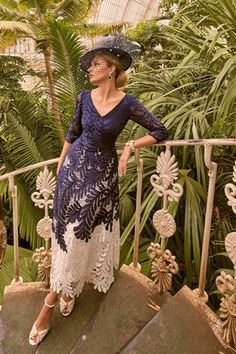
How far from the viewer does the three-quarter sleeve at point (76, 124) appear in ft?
5.91

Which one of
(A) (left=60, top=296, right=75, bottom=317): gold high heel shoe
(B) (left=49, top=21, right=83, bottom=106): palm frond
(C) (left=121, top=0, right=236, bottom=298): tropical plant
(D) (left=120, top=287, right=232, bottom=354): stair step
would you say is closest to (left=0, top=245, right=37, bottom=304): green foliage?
(C) (left=121, top=0, right=236, bottom=298): tropical plant

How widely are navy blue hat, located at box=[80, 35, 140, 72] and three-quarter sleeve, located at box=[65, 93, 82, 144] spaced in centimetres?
19

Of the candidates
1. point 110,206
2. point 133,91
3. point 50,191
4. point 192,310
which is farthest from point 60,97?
point 192,310

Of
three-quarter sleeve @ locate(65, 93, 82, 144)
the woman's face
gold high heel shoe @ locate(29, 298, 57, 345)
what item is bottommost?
gold high heel shoe @ locate(29, 298, 57, 345)

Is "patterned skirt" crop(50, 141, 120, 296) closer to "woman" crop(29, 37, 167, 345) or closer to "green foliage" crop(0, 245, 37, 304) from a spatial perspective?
"woman" crop(29, 37, 167, 345)

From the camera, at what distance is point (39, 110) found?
4926 mm

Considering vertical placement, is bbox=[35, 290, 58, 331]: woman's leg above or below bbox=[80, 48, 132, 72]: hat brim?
below

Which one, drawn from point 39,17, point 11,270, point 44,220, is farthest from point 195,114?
point 39,17

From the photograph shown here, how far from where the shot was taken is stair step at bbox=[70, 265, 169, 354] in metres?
1.80

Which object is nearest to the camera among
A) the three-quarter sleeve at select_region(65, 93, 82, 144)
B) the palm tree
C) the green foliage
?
the three-quarter sleeve at select_region(65, 93, 82, 144)

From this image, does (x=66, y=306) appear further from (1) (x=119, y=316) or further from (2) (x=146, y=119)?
(2) (x=146, y=119)

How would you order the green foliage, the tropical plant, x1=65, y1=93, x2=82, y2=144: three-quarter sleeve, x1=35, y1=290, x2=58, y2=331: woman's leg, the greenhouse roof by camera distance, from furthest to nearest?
the greenhouse roof, the green foliage, the tropical plant, x1=35, y1=290, x2=58, y2=331: woman's leg, x1=65, y1=93, x2=82, y2=144: three-quarter sleeve

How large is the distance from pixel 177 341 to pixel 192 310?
0.16m

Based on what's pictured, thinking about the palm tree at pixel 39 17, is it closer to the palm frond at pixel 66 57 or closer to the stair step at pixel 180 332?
the palm frond at pixel 66 57
